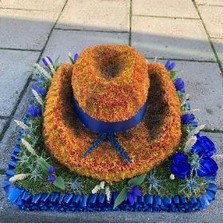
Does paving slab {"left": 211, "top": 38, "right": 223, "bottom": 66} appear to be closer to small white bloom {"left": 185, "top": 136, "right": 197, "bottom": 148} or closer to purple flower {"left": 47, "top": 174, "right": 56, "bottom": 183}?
small white bloom {"left": 185, "top": 136, "right": 197, "bottom": 148}

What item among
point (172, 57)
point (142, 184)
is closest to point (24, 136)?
point (142, 184)

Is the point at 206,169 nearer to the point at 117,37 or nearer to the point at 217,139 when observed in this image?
the point at 217,139

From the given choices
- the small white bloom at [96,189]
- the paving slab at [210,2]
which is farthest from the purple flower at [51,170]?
the paving slab at [210,2]

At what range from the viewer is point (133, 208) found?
2627mm

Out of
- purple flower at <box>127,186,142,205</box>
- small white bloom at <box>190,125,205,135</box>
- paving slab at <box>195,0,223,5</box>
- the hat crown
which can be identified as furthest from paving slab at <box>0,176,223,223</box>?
paving slab at <box>195,0,223,5</box>

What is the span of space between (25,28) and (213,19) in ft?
7.26

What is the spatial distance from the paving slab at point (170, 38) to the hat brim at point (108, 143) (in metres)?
1.54

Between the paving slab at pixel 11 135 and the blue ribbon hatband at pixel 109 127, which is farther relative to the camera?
the paving slab at pixel 11 135

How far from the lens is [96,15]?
502 cm

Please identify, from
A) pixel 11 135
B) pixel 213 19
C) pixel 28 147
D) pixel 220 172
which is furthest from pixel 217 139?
pixel 213 19

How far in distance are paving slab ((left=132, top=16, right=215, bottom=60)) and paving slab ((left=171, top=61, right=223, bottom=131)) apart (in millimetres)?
198

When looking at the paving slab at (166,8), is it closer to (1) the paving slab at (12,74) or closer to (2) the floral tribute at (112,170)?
(1) the paving slab at (12,74)

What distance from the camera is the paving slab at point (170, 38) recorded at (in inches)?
171

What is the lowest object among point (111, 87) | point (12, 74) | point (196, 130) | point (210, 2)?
point (210, 2)
